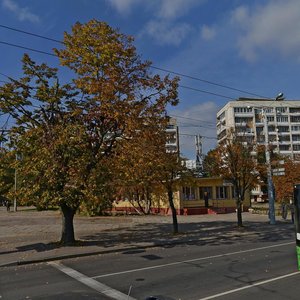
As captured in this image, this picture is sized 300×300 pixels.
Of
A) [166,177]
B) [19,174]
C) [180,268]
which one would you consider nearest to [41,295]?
[180,268]

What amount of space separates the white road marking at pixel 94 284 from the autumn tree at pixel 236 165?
14816 millimetres

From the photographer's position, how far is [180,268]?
12.0 metres

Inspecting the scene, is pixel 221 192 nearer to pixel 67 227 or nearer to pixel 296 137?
pixel 67 227

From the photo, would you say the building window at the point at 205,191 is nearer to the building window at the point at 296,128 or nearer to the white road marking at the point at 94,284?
the white road marking at the point at 94,284

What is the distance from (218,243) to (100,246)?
5216 mm

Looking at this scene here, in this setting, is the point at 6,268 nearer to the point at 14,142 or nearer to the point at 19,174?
the point at 19,174

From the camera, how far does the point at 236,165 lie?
1004 inches

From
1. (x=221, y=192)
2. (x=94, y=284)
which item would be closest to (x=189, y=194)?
(x=221, y=192)

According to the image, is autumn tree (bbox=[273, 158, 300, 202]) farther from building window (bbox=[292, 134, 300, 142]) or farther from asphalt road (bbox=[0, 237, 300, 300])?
building window (bbox=[292, 134, 300, 142])

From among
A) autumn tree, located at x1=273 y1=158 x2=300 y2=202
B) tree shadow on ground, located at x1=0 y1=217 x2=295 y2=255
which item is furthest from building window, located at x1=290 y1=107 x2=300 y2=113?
tree shadow on ground, located at x1=0 y1=217 x2=295 y2=255

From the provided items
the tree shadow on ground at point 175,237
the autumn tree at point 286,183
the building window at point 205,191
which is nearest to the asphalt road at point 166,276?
the tree shadow on ground at point 175,237

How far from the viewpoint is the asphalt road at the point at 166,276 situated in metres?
8.91

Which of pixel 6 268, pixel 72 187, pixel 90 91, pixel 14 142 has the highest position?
pixel 90 91

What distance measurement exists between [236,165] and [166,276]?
15634 mm
